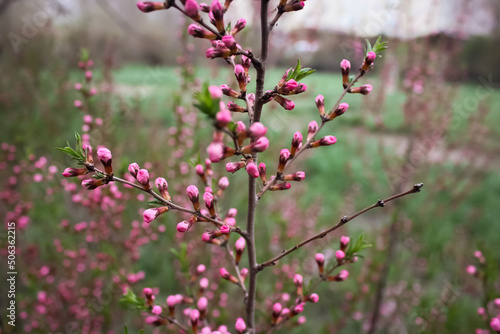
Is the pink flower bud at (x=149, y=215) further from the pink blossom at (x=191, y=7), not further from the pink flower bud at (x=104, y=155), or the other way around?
the pink blossom at (x=191, y=7)

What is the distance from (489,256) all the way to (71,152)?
148 cm

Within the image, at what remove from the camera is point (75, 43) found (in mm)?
5000

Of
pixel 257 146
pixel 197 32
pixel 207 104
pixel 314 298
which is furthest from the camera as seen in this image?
pixel 314 298

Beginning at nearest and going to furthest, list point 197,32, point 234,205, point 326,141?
point 197,32 < point 326,141 < point 234,205

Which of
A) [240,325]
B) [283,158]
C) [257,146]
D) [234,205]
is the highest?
[257,146]

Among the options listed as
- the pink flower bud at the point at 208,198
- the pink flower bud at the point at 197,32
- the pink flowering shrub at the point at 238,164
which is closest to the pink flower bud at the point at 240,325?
the pink flowering shrub at the point at 238,164

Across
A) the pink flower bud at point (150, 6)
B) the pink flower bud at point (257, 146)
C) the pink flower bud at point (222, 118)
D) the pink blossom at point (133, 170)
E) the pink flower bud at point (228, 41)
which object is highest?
the pink flower bud at point (150, 6)

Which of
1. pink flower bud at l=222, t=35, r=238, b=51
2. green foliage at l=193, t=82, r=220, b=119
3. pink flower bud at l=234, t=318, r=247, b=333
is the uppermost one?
pink flower bud at l=222, t=35, r=238, b=51

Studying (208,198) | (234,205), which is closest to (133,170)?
(208,198)

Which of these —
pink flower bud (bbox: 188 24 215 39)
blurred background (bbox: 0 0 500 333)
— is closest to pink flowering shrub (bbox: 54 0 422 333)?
pink flower bud (bbox: 188 24 215 39)

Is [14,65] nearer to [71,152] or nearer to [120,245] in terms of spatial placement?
[120,245]

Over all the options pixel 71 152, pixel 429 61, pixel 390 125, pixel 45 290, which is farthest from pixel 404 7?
pixel 390 125

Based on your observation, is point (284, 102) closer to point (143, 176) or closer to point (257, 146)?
point (257, 146)

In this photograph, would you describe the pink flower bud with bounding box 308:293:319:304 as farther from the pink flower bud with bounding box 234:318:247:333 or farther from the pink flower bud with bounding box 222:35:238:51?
the pink flower bud with bounding box 222:35:238:51
